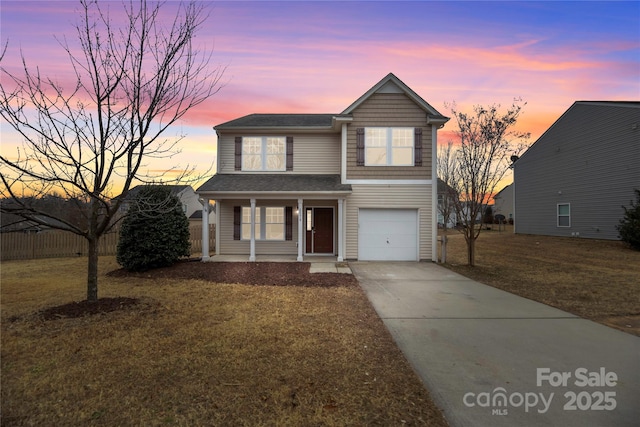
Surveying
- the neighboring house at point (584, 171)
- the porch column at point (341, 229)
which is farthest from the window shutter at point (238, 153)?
the neighboring house at point (584, 171)

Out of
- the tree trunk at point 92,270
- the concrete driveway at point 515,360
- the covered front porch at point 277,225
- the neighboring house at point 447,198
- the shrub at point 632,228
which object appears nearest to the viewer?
the concrete driveway at point 515,360

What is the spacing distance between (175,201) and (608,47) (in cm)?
1569

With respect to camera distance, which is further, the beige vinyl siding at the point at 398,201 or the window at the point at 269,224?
the window at the point at 269,224

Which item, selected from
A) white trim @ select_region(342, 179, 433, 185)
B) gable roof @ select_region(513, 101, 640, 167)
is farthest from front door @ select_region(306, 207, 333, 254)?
gable roof @ select_region(513, 101, 640, 167)

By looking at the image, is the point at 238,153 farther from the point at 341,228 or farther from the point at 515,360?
the point at 515,360

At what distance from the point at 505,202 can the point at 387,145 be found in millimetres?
40145

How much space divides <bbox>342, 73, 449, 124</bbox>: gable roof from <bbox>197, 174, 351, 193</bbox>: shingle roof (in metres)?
2.92

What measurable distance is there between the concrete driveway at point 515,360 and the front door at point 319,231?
22.0ft

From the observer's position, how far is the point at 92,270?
5.75 m

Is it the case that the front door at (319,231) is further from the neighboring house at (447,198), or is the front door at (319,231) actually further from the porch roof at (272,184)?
the neighboring house at (447,198)

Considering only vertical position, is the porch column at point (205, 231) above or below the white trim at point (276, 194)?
below

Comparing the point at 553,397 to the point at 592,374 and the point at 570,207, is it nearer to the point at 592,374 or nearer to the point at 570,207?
the point at 592,374

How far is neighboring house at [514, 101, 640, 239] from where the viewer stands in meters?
16.8

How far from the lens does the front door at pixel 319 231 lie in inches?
528
